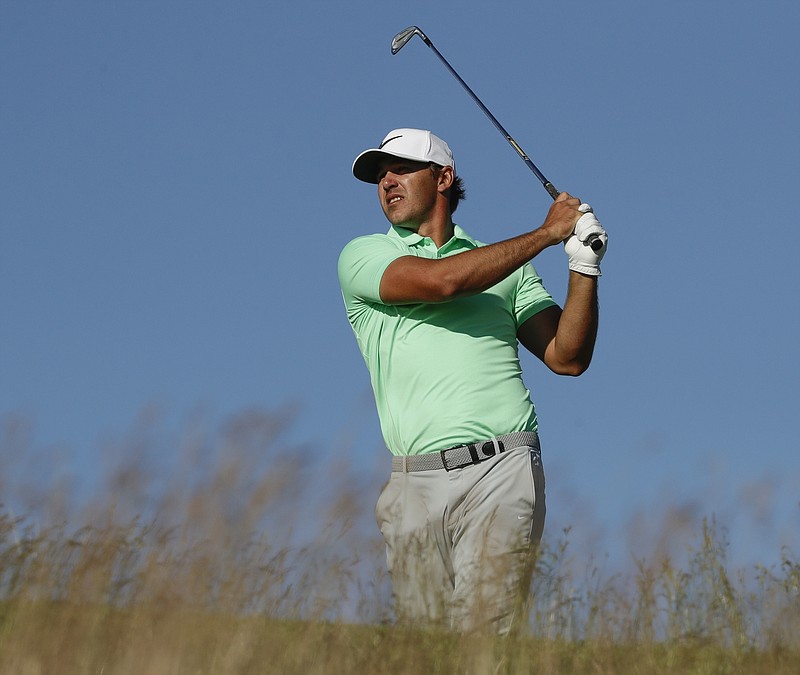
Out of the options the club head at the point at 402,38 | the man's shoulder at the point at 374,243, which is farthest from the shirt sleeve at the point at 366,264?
the club head at the point at 402,38

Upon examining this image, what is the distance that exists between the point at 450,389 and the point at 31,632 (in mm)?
1797

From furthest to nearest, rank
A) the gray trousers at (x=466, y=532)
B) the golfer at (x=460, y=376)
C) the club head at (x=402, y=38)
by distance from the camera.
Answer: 1. the club head at (x=402, y=38)
2. the golfer at (x=460, y=376)
3. the gray trousers at (x=466, y=532)

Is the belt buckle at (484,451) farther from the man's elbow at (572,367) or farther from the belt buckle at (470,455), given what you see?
the man's elbow at (572,367)

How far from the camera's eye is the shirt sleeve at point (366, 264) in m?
5.05

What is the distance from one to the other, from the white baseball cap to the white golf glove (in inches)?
29.1

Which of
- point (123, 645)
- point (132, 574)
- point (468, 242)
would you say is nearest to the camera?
point (123, 645)

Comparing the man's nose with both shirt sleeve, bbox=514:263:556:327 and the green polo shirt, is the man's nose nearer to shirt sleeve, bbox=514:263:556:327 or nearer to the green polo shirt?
the green polo shirt

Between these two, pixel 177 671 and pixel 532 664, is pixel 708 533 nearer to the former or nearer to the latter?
pixel 532 664

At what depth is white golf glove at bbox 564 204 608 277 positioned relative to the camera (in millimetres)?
5051

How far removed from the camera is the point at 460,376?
15.8 feet

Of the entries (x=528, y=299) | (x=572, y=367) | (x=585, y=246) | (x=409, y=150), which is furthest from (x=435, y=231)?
(x=572, y=367)

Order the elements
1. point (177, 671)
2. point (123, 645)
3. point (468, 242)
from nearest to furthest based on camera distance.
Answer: point (177, 671)
point (123, 645)
point (468, 242)

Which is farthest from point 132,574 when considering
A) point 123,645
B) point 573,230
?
point 573,230

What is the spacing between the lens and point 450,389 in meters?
4.81
